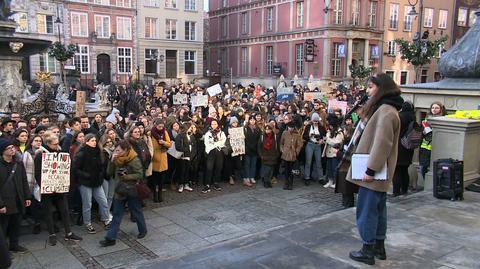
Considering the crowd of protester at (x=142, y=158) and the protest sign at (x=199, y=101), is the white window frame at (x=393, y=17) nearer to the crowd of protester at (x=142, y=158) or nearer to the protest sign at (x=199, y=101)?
the protest sign at (x=199, y=101)

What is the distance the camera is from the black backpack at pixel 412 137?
27.4ft

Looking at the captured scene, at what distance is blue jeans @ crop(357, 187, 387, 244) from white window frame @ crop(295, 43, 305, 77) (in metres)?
38.2

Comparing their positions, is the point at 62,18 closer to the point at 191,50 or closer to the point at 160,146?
the point at 191,50

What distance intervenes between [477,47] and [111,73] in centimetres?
4118

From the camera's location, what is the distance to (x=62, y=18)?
141 feet

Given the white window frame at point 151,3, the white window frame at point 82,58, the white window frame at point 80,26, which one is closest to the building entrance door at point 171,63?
the white window frame at point 151,3

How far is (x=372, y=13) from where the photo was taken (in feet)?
139

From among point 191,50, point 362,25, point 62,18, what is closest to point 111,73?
point 62,18

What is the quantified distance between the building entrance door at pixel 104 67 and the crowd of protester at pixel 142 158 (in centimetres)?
3406

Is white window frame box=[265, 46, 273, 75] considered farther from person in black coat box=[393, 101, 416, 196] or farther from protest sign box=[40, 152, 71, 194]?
protest sign box=[40, 152, 71, 194]

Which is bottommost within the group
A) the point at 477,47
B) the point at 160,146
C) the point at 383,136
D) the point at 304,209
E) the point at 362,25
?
the point at 304,209

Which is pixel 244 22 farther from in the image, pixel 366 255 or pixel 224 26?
pixel 366 255

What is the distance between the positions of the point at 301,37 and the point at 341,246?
3852 cm

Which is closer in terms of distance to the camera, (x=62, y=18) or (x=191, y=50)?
(x=62, y=18)
